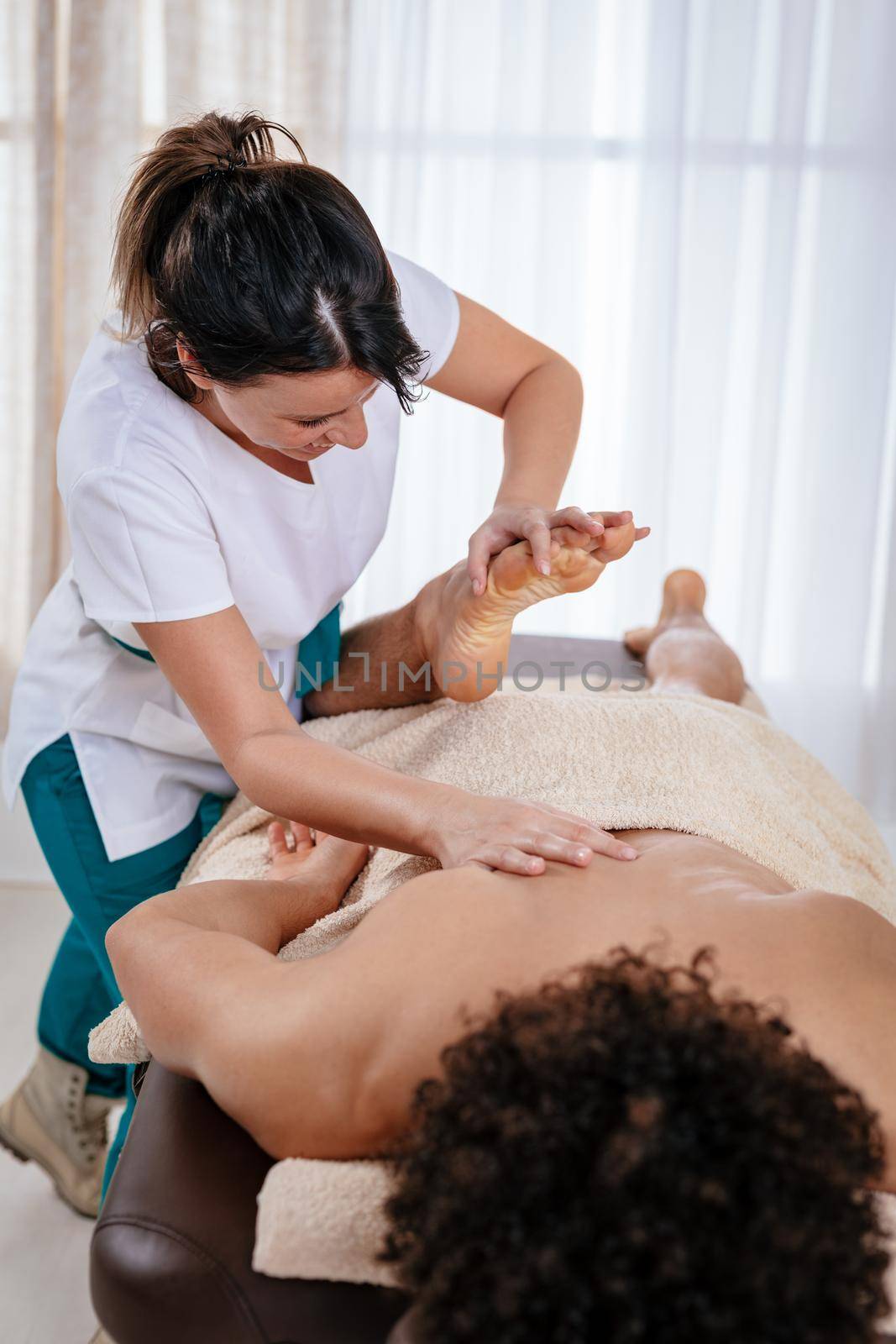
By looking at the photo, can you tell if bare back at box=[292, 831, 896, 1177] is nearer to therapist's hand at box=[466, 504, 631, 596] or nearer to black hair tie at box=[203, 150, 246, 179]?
therapist's hand at box=[466, 504, 631, 596]

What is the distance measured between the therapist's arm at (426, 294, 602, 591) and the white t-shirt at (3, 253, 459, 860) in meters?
0.05

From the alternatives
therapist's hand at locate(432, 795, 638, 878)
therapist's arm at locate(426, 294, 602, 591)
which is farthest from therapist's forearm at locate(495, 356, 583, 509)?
therapist's hand at locate(432, 795, 638, 878)

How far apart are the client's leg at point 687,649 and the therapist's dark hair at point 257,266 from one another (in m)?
0.82

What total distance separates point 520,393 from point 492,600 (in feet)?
1.40

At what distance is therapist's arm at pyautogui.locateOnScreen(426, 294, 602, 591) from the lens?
1.48 metres

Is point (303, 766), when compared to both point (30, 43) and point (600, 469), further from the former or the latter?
point (30, 43)

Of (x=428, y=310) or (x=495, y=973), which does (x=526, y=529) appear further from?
(x=495, y=973)

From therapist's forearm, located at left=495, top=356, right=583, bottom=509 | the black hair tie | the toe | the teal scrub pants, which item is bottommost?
the teal scrub pants

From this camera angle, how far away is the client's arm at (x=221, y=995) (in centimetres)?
79

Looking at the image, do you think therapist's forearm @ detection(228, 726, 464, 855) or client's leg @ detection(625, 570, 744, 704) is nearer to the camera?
therapist's forearm @ detection(228, 726, 464, 855)

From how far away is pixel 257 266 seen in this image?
3.34 feet

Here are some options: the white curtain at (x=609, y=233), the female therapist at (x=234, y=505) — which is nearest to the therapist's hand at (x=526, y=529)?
the female therapist at (x=234, y=505)

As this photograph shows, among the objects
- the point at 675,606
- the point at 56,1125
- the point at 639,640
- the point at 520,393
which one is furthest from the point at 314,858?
the point at 675,606

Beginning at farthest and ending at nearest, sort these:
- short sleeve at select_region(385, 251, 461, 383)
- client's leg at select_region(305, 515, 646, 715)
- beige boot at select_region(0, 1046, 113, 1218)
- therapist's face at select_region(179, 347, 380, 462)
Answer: beige boot at select_region(0, 1046, 113, 1218) → short sleeve at select_region(385, 251, 461, 383) → client's leg at select_region(305, 515, 646, 715) → therapist's face at select_region(179, 347, 380, 462)
